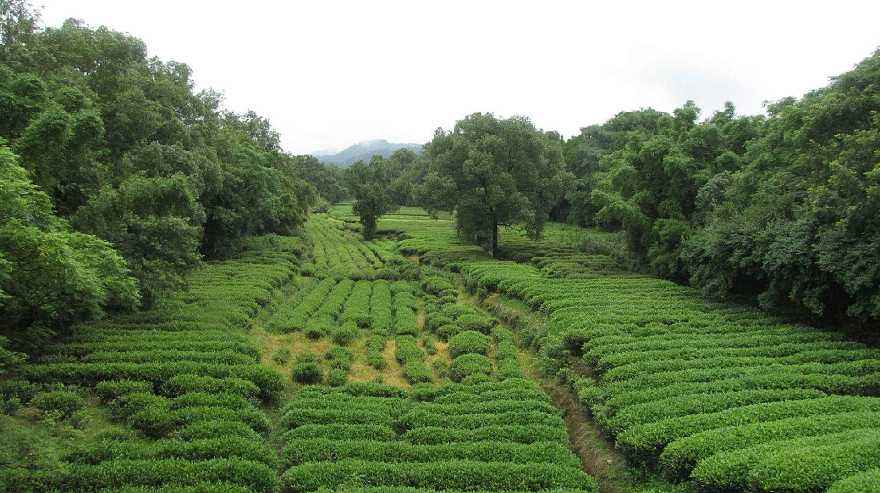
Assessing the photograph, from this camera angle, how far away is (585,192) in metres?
64.9

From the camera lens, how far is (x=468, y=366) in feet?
62.5

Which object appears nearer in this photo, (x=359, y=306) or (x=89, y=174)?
(x=89, y=174)

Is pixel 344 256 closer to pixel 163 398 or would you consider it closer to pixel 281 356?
pixel 281 356

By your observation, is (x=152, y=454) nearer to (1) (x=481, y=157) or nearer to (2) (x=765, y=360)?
(2) (x=765, y=360)

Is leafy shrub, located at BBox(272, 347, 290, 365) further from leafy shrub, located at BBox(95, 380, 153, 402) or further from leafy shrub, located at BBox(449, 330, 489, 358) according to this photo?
leafy shrub, located at BBox(449, 330, 489, 358)

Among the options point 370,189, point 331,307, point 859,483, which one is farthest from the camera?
point 370,189

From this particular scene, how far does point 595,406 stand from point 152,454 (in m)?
12.0

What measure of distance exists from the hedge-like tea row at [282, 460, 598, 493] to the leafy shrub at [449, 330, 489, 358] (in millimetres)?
9721

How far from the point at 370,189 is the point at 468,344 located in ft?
136

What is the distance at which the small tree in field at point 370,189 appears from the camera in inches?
Answer: 2391

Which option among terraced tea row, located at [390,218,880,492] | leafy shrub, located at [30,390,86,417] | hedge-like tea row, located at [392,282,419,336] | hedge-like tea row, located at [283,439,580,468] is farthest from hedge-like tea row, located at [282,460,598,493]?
hedge-like tea row, located at [392,282,419,336]

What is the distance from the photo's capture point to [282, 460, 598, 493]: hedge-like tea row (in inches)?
439

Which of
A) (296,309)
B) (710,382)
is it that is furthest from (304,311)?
(710,382)

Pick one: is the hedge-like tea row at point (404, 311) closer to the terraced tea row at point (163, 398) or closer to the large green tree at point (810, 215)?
the terraced tea row at point (163, 398)
